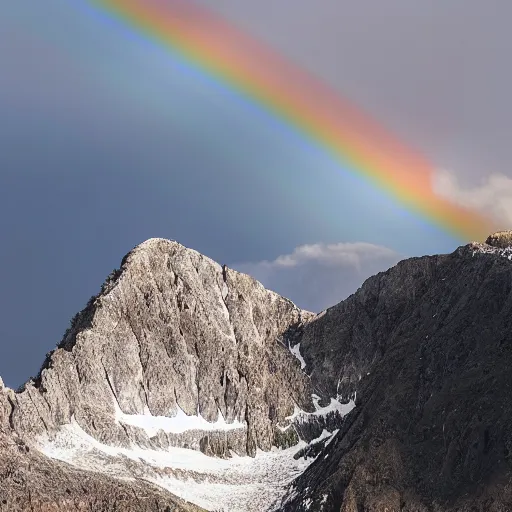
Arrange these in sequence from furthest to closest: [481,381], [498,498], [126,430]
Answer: [126,430]
[481,381]
[498,498]

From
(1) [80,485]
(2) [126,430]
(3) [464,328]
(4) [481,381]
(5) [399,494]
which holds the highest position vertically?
(3) [464,328]

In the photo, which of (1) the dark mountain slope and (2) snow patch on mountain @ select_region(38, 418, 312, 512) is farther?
A: (2) snow patch on mountain @ select_region(38, 418, 312, 512)

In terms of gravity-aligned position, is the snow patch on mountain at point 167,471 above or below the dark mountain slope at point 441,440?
below

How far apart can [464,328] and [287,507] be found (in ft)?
185

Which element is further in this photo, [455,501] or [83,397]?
[83,397]

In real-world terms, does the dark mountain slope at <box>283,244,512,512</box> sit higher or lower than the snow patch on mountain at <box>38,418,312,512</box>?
higher

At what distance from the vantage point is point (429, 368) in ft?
648

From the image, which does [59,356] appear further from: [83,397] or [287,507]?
[287,507]

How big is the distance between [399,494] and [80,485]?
60281 millimetres

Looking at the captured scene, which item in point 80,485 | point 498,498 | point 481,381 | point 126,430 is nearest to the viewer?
point 498,498

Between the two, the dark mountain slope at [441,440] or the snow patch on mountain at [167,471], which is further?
the snow patch on mountain at [167,471]

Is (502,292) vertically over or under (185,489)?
over

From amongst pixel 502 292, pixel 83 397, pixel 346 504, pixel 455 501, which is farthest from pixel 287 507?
pixel 502 292

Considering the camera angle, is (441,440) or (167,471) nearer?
(441,440)
